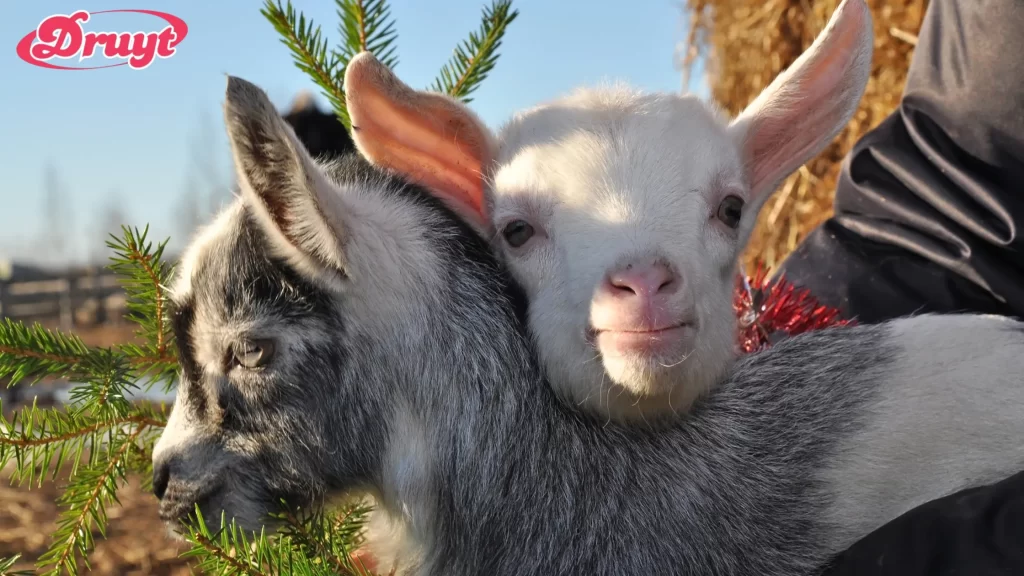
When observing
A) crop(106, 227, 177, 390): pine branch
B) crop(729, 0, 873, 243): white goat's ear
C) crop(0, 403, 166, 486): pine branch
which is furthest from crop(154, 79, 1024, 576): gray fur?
crop(729, 0, 873, 243): white goat's ear

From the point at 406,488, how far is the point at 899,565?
2.07 ft

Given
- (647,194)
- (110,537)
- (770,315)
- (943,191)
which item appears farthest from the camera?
(110,537)

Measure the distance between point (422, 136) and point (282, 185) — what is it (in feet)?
0.96

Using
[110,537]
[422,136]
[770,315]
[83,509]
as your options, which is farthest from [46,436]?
[110,537]

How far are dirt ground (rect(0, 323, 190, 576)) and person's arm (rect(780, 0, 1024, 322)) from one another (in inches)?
71.3

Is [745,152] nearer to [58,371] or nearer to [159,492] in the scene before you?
[159,492]

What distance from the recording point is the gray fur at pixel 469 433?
1062 mm

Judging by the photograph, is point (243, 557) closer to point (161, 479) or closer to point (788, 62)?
point (161, 479)

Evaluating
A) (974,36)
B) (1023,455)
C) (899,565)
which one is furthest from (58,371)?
(974,36)

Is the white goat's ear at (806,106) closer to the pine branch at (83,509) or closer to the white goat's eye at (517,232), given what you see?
the white goat's eye at (517,232)

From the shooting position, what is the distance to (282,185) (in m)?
0.96

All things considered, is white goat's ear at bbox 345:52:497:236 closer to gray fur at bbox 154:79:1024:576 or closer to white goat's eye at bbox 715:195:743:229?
gray fur at bbox 154:79:1024:576

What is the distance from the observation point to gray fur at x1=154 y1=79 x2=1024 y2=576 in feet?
3.48

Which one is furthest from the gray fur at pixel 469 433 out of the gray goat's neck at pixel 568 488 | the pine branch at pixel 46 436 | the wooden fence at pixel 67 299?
the wooden fence at pixel 67 299
